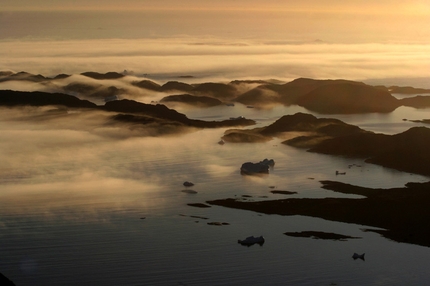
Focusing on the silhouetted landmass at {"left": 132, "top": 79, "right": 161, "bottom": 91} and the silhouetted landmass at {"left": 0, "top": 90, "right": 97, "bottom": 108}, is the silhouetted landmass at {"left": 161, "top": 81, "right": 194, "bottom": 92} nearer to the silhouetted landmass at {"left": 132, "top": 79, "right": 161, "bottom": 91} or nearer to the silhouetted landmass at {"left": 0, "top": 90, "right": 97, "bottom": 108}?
the silhouetted landmass at {"left": 132, "top": 79, "right": 161, "bottom": 91}

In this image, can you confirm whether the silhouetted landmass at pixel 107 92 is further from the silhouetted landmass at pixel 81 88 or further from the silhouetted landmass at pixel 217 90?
the silhouetted landmass at pixel 217 90

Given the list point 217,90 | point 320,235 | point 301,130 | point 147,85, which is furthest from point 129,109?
point 320,235

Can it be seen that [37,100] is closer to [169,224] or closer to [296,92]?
[296,92]

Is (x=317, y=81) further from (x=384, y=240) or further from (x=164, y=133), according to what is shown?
(x=384, y=240)

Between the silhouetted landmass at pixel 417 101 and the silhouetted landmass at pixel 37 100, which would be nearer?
the silhouetted landmass at pixel 37 100

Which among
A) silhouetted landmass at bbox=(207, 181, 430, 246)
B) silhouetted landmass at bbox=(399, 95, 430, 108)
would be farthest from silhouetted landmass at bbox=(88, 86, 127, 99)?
silhouetted landmass at bbox=(207, 181, 430, 246)

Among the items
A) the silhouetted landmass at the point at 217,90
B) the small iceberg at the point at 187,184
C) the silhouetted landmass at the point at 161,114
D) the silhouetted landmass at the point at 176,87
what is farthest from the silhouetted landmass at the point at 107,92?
the small iceberg at the point at 187,184
